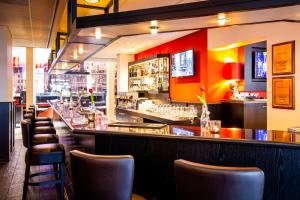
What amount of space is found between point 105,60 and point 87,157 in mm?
10334

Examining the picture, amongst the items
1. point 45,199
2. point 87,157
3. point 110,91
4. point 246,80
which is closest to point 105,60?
point 110,91

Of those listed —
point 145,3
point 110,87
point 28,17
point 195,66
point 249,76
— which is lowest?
point 110,87

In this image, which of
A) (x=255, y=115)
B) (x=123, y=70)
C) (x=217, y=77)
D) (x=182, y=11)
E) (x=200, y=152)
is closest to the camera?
A: (x=200, y=152)

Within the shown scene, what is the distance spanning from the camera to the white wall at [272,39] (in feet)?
14.3

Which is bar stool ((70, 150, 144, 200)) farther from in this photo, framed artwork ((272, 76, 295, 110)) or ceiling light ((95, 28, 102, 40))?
framed artwork ((272, 76, 295, 110))

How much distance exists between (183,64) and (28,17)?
143 inches

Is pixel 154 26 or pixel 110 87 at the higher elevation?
pixel 154 26

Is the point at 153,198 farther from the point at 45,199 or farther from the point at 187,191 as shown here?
the point at 45,199

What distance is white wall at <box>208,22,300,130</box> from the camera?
436 cm

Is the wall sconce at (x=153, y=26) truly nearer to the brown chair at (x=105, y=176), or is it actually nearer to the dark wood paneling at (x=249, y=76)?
the brown chair at (x=105, y=176)

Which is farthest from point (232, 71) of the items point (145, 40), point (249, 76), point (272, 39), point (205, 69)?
point (145, 40)

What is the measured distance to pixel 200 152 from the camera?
231cm

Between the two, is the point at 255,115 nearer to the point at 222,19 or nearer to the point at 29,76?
the point at 222,19

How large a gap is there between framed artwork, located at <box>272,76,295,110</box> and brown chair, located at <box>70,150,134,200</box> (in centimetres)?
356
